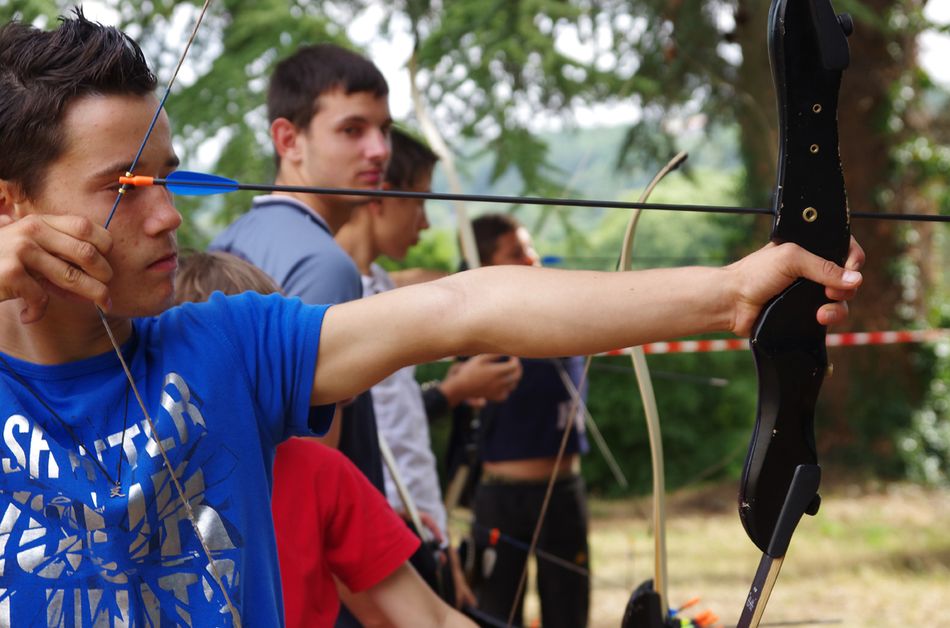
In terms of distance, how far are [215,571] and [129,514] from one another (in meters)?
0.11

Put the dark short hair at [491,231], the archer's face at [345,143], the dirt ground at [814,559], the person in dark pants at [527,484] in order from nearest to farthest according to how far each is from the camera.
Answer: the archer's face at [345,143] → the person in dark pants at [527,484] → the dark short hair at [491,231] → the dirt ground at [814,559]

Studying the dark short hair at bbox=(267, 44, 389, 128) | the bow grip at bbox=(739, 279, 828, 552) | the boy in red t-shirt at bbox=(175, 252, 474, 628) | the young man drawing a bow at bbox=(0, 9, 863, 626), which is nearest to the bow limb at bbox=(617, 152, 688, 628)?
the boy in red t-shirt at bbox=(175, 252, 474, 628)

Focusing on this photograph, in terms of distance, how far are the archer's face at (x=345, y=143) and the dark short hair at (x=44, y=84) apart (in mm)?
1223

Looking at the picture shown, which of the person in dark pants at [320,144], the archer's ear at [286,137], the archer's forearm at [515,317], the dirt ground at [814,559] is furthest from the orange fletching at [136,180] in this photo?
the dirt ground at [814,559]

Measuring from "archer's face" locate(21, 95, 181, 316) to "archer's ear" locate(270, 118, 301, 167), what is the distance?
1341 mm

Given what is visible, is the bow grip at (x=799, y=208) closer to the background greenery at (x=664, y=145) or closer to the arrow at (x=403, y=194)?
the arrow at (x=403, y=194)

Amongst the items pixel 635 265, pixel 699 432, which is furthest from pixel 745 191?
pixel 699 432

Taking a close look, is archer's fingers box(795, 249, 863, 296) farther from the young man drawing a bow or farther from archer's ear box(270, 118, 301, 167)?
archer's ear box(270, 118, 301, 167)

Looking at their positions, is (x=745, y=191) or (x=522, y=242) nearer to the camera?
(x=522, y=242)

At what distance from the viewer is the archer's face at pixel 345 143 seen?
8.23 feet

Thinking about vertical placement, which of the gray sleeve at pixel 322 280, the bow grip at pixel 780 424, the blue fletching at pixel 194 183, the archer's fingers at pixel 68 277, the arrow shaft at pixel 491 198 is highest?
the arrow shaft at pixel 491 198

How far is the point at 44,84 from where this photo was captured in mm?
1223

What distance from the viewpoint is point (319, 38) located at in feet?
15.5

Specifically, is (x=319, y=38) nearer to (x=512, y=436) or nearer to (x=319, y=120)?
(x=512, y=436)
